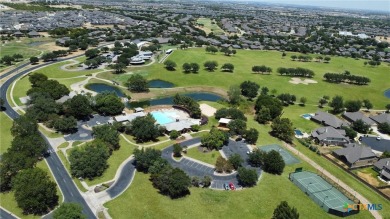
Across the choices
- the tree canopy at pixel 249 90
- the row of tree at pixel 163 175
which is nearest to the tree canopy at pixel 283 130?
the tree canopy at pixel 249 90

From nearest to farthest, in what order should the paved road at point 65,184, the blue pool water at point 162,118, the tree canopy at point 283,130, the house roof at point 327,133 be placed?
the paved road at point 65,184 < the tree canopy at point 283,130 < the house roof at point 327,133 < the blue pool water at point 162,118

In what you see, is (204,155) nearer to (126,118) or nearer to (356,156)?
(126,118)

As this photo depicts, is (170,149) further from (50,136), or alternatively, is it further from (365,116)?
(365,116)

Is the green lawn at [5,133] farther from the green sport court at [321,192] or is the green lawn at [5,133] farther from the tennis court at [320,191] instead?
the tennis court at [320,191]

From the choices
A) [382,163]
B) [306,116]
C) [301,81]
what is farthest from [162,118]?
[301,81]

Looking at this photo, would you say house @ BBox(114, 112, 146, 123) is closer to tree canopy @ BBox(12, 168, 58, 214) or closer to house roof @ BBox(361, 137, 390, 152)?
tree canopy @ BBox(12, 168, 58, 214)

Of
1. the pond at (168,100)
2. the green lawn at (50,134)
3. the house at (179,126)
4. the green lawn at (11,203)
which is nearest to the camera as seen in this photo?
the green lawn at (11,203)

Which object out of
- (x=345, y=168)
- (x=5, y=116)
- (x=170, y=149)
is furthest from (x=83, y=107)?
(x=345, y=168)
